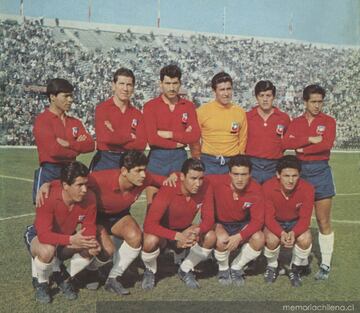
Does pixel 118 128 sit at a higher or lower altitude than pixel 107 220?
higher

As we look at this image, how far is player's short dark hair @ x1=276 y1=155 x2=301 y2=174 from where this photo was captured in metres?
3.81

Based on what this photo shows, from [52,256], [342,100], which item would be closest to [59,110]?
[52,256]

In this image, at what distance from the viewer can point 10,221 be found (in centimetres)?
564

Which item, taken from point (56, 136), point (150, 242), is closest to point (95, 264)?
point (150, 242)

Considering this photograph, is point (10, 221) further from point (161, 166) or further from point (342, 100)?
point (342, 100)

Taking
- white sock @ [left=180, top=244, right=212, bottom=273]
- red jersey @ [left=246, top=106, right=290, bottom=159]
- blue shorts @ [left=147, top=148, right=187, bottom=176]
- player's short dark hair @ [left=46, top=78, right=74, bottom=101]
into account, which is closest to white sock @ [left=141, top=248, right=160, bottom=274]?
white sock @ [left=180, top=244, right=212, bottom=273]

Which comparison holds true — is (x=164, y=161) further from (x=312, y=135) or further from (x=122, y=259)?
(x=312, y=135)

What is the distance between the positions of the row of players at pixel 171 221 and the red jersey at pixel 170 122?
313 millimetres

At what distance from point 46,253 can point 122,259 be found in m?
0.56

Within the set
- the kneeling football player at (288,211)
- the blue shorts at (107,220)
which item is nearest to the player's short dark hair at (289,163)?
the kneeling football player at (288,211)

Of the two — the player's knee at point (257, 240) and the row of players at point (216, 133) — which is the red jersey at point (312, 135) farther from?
the player's knee at point (257, 240)

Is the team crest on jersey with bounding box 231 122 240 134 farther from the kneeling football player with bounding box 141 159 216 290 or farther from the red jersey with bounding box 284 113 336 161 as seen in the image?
the kneeling football player with bounding box 141 159 216 290

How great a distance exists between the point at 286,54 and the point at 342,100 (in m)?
4.86

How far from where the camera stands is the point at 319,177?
4.07 meters
